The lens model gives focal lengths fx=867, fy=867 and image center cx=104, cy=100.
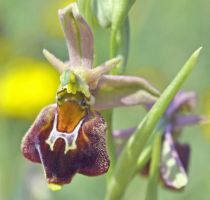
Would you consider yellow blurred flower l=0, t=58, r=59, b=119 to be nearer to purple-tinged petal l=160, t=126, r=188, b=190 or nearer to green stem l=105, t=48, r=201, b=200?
purple-tinged petal l=160, t=126, r=188, b=190

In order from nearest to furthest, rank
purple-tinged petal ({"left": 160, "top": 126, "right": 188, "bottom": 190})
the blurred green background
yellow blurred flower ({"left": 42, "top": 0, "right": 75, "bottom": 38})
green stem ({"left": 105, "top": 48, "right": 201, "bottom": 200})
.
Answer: green stem ({"left": 105, "top": 48, "right": 201, "bottom": 200})
purple-tinged petal ({"left": 160, "top": 126, "right": 188, "bottom": 190})
the blurred green background
yellow blurred flower ({"left": 42, "top": 0, "right": 75, "bottom": 38})

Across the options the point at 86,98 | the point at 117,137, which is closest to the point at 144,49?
the point at 117,137

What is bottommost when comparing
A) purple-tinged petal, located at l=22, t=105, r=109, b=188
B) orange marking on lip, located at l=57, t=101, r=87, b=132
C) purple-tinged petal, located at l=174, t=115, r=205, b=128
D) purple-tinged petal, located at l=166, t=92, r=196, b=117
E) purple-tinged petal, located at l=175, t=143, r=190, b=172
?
purple-tinged petal, located at l=175, t=143, r=190, b=172

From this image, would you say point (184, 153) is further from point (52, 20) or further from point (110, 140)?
point (52, 20)

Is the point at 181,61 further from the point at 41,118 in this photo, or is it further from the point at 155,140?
the point at 41,118

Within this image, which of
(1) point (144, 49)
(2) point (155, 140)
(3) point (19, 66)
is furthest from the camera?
(1) point (144, 49)

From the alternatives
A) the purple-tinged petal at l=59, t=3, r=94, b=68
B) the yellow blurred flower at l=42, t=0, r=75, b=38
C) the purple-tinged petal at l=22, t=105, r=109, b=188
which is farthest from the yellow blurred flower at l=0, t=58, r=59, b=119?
the purple-tinged petal at l=22, t=105, r=109, b=188

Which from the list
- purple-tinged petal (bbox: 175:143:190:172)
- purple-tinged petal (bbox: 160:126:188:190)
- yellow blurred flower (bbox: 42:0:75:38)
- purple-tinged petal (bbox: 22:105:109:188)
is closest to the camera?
purple-tinged petal (bbox: 22:105:109:188)
